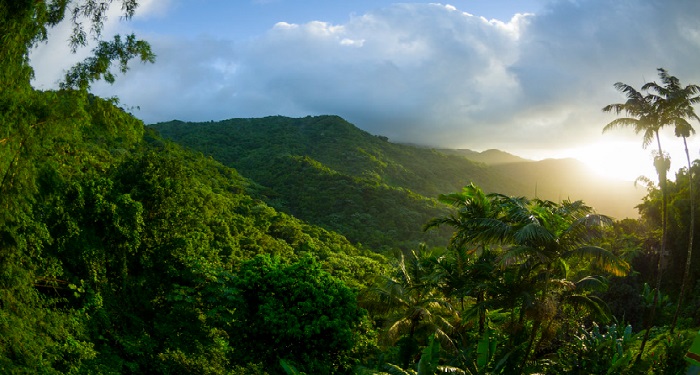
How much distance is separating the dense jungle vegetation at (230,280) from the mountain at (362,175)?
23.0 metres

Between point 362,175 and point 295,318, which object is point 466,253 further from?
point 362,175

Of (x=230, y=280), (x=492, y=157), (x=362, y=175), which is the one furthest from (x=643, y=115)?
(x=492, y=157)

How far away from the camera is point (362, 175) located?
68.2 m

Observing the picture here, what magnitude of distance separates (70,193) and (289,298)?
810 centimetres

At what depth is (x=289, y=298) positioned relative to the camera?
17672 mm

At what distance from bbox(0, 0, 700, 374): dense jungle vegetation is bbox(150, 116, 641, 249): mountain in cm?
2297

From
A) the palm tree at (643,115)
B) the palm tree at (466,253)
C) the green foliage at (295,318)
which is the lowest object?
the green foliage at (295,318)

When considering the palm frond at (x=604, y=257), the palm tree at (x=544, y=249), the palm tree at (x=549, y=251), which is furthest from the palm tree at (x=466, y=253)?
the palm frond at (x=604, y=257)

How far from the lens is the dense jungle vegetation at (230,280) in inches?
408

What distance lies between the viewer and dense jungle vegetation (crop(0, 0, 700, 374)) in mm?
10359

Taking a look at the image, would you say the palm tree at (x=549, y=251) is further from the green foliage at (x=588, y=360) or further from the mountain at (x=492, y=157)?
→ the mountain at (x=492, y=157)

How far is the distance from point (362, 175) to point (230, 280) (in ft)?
164

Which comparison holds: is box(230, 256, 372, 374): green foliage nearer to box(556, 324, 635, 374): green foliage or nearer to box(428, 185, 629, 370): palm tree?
box(428, 185, 629, 370): palm tree

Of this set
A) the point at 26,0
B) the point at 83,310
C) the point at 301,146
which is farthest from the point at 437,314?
the point at 301,146
